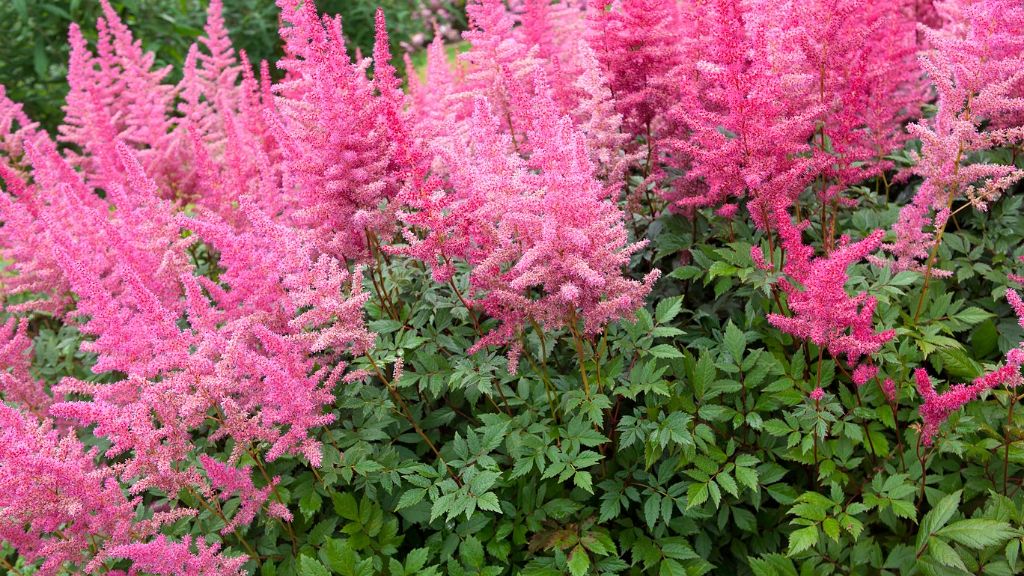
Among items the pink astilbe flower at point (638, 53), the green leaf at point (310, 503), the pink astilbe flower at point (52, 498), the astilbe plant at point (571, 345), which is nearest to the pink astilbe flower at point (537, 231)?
the astilbe plant at point (571, 345)

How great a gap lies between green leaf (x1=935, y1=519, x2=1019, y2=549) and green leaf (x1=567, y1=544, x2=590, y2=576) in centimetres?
108

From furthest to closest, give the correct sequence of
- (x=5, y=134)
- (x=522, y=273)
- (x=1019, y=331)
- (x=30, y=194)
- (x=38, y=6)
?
1. (x=38, y=6)
2. (x=5, y=134)
3. (x=30, y=194)
4. (x=1019, y=331)
5. (x=522, y=273)

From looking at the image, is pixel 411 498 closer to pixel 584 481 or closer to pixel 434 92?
pixel 584 481

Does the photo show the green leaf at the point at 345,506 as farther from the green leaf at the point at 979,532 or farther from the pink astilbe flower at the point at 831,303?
the green leaf at the point at 979,532

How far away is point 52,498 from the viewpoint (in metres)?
2.24

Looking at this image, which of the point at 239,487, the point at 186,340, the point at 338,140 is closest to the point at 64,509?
the point at 239,487

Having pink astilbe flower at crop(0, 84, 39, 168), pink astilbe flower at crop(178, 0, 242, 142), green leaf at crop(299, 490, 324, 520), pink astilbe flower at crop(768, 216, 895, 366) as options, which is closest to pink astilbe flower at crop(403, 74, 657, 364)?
pink astilbe flower at crop(768, 216, 895, 366)

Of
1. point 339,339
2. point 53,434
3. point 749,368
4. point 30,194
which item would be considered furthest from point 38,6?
point 749,368

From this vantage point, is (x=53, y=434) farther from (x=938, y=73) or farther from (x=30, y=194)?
(x=938, y=73)

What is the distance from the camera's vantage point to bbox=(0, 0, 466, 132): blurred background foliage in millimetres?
8102

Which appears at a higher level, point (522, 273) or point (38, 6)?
point (38, 6)

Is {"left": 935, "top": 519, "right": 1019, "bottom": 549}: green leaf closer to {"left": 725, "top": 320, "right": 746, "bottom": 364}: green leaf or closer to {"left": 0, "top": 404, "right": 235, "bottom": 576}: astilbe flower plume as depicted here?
{"left": 725, "top": 320, "right": 746, "bottom": 364}: green leaf

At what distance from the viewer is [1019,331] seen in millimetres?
3025

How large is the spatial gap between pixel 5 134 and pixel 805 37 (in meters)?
4.68
